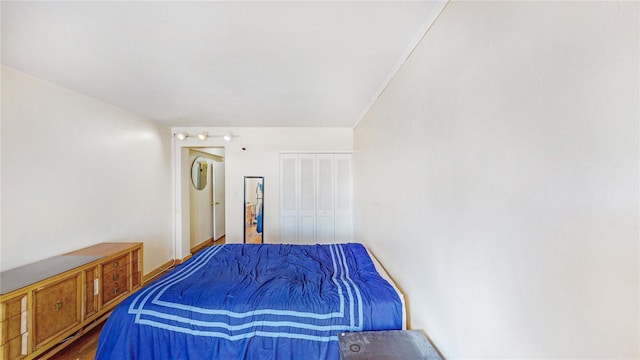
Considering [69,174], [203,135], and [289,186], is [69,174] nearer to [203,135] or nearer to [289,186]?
[203,135]

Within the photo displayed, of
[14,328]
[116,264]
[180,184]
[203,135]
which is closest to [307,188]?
[203,135]

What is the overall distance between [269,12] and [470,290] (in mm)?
1771

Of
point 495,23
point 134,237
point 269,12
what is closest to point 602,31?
point 495,23

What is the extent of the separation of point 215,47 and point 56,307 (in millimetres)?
2412

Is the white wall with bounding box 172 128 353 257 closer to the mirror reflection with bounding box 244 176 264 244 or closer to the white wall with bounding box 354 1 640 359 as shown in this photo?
the mirror reflection with bounding box 244 176 264 244

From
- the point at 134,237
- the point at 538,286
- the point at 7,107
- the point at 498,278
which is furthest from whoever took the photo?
the point at 134,237

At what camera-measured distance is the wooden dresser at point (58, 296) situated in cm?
148

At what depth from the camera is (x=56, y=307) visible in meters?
1.71

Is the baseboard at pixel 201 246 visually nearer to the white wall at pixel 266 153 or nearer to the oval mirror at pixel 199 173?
the white wall at pixel 266 153

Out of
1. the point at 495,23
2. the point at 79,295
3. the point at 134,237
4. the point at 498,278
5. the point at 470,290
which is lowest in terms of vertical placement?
the point at 79,295

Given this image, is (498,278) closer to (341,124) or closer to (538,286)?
(538,286)

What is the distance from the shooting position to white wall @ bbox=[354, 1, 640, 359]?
1.55ft

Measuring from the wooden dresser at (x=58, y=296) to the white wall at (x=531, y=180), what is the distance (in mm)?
2764

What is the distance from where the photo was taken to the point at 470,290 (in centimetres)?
93
